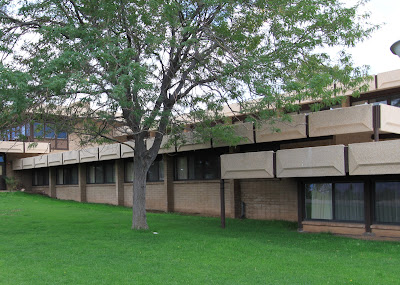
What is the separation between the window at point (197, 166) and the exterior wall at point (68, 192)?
1147 cm

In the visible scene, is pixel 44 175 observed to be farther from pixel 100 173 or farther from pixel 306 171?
pixel 306 171

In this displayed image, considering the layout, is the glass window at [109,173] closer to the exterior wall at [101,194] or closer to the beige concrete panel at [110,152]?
the exterior wall at [101,194]

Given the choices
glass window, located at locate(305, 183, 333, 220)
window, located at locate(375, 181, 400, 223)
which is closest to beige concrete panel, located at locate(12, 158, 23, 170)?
glass window, located at locate(305, 183, 333, 220)

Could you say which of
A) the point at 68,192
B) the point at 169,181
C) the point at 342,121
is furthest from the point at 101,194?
the point at 342,121

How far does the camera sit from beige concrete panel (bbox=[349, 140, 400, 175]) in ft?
38.1

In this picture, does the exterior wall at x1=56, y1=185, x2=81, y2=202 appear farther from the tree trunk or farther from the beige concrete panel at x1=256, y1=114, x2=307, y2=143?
the beige concrete panel at x1=256, y1=114, x2=307, y2=143

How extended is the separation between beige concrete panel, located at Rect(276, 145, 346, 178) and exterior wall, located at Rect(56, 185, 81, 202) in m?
20.8

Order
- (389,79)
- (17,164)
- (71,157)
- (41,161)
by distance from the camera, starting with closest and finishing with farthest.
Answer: (389,79) → (71,157) → (41,161) → (17,164)

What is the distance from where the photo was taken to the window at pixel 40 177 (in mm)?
36875

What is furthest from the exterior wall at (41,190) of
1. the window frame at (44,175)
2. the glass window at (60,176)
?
the glass window at (60,176)

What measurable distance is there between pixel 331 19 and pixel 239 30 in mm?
2972

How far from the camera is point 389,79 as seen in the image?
54.7ft

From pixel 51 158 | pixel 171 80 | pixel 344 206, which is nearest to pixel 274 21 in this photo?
pixel 171 80

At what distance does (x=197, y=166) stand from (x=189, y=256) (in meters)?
11.5
